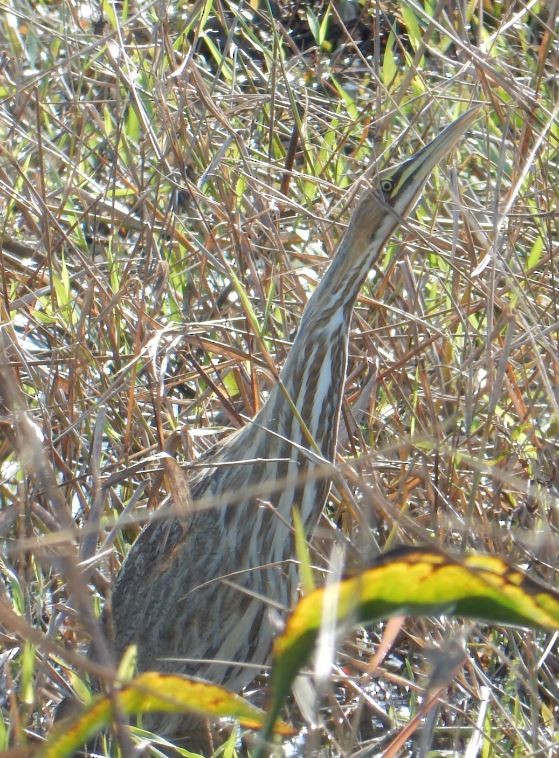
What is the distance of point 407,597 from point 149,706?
25 centimetres

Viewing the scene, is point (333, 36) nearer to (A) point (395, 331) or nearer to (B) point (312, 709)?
(A) point (395, 331)

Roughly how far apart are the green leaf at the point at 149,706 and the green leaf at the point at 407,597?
0.29 feet

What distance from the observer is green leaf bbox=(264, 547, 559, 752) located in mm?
717

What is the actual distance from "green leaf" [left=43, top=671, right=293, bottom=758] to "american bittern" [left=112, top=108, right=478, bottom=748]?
4.19 feet

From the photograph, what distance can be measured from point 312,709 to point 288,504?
1458 millimetres

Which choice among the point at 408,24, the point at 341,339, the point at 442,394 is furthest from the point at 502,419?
the point at 408,24

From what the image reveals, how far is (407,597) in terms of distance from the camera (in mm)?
722

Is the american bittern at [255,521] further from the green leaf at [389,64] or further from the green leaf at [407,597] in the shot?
the green leaf at [407,597]

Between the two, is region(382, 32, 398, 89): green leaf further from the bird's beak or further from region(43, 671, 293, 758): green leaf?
region(43, 671, 293, 758): green leaf

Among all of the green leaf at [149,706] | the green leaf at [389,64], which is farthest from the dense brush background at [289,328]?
the green leaf at [149,706]

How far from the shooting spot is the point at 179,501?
1688 mm

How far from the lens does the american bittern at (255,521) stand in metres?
2.12

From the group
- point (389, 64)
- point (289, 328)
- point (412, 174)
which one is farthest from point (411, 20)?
point (289, 328)

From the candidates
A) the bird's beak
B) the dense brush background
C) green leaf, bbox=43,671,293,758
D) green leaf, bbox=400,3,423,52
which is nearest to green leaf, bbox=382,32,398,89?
the dense brush background
